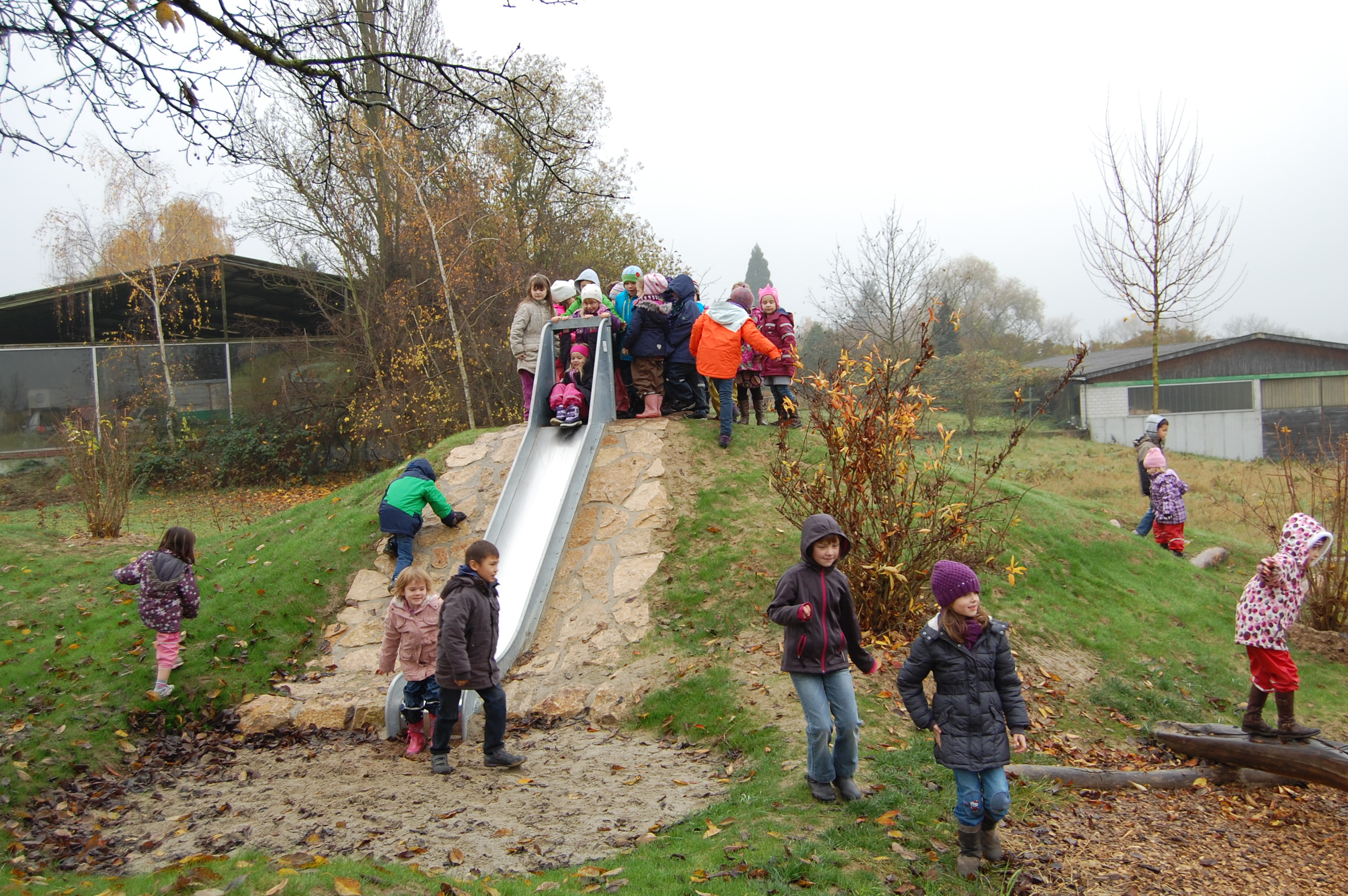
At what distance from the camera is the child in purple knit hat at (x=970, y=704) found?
421 centimetres

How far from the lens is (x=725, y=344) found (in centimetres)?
978

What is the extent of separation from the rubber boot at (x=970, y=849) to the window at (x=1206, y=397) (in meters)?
29.3

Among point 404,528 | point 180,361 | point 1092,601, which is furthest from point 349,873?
point 180,361

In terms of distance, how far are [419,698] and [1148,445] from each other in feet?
33.9

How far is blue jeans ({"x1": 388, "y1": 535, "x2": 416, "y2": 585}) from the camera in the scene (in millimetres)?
9039

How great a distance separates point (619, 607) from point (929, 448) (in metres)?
3.15

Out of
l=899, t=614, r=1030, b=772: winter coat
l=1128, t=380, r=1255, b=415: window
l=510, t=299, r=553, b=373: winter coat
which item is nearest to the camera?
l=899, t=614, r=1030, b=772: winter coat

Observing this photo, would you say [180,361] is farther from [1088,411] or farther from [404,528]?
[1088,411]

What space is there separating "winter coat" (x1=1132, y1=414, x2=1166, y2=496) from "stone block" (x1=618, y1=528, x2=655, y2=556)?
7.26 metres

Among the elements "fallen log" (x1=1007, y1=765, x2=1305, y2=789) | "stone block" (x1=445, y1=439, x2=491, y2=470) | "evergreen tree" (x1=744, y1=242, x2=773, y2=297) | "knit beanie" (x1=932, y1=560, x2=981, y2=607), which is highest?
"evergreen tree" (x1=744, y1=242, x2=773, y2=297)

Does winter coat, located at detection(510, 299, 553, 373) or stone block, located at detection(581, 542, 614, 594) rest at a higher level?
winter coat, located at detection(510, 299, 553, 373)

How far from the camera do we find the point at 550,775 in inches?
225

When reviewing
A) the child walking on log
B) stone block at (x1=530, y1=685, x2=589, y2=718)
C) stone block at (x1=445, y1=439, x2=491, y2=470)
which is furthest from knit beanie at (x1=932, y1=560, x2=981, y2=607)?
stone block at (x1=445, y1=439, x2=491, y2=470)

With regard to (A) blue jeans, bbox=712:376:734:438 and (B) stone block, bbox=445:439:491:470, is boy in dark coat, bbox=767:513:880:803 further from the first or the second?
(B) stone block, bbox=445:439:491:470
